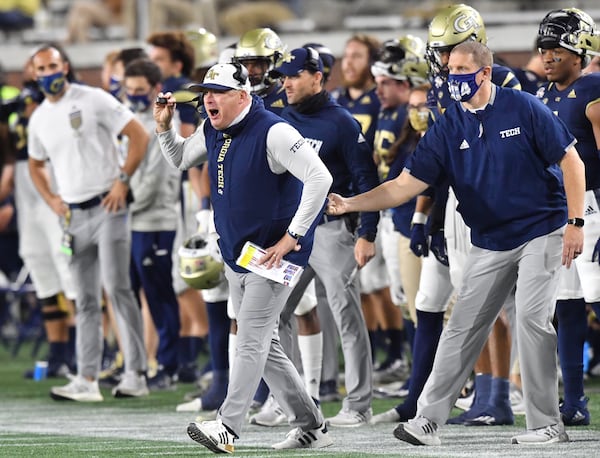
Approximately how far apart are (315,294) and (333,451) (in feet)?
7.64

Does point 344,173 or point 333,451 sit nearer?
point 333,451

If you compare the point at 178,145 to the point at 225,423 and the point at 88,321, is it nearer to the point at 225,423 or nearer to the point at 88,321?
the point at 225,423

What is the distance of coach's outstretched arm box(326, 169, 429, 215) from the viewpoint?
7.46 m

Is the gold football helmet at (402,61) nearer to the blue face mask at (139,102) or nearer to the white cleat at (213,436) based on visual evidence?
the blue face mask at (139,102)

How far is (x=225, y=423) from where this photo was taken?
7035 millimetres

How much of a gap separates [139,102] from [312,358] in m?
2.82

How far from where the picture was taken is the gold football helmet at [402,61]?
31.8 feet

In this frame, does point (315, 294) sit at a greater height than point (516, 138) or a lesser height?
lesser

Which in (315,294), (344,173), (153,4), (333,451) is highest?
(153,4)

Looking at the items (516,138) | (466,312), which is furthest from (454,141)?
(466,312)

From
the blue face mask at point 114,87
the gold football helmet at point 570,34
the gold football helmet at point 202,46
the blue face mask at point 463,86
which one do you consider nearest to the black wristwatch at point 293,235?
the blue face mask at point 463,86

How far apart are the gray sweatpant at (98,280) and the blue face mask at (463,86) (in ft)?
11.9

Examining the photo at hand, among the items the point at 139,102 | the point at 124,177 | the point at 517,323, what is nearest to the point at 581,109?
the point at 517,323

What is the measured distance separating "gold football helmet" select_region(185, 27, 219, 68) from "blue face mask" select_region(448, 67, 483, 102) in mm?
4104
